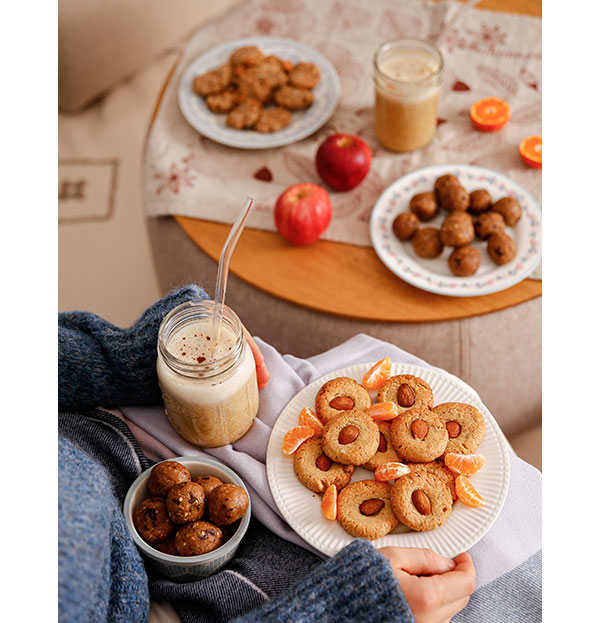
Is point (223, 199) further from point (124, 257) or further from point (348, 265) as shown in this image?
point (124, 257)

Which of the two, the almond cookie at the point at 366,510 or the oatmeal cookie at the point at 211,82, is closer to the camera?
the almond cookie at the point at 366,510

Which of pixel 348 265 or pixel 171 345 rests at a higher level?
pixel 171 345

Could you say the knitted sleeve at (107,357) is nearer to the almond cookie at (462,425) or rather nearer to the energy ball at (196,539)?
the energy ball at (196,539)

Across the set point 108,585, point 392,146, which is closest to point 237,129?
point 392,146

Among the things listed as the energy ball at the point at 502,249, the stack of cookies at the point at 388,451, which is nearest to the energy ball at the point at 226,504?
the stack of cookies at the point at 388,451

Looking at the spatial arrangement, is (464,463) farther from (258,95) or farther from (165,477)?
(258,95)

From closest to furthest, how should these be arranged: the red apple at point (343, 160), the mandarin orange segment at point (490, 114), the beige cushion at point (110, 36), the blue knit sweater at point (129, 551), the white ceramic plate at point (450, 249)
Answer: the blue knit sweater at point (129, 551)
the white ceramic plate at point (450, 249)
the red apple at point (343, 160)
the mandarin orange segment at point (490, 114)
the beige cushion at point (110, 36)

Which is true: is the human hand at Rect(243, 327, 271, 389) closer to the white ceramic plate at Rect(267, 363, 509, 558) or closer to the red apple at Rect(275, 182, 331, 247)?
the white ceramic plate at Rect(267, 363, 509, 558)

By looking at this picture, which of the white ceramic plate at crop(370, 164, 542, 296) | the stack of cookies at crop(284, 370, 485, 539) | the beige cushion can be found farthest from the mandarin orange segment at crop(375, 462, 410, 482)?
the beige cushion
